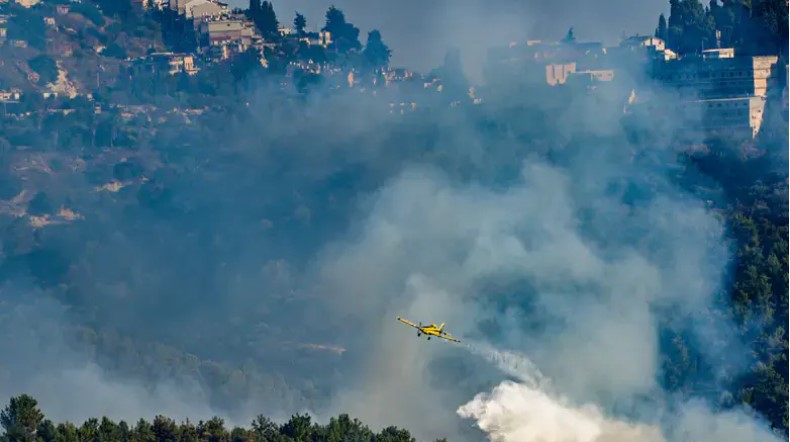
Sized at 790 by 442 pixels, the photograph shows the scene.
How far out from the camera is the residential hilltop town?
134 metres

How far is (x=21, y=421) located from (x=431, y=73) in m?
66.0

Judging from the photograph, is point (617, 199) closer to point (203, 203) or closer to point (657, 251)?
point (657, 251)

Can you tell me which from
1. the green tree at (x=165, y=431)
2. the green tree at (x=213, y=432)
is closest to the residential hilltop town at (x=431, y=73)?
the green tree at (x=213, y=432)

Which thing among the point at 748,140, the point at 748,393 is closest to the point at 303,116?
the point at 748,140

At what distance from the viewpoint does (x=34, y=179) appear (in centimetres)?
14200

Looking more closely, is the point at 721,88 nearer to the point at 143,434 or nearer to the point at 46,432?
the point at 143,434

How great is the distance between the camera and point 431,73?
150375 millimetres

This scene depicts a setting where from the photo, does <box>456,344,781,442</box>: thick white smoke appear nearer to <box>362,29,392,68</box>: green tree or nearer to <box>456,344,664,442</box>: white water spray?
<box>456,344,664,442</box>: white water spray

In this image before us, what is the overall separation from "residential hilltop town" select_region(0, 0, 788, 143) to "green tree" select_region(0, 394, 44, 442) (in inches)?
2034

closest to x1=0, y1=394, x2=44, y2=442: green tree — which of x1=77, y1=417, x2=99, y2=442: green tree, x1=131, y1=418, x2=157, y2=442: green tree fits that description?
x1=77, y1=417, x2=99, y2=442: green tree

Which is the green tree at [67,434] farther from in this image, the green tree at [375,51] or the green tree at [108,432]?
the green tree at [375,51]

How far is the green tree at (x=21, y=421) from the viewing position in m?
87.8

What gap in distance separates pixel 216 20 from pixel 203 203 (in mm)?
26284

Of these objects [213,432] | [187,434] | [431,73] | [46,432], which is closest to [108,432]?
[46,432]
